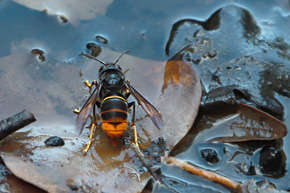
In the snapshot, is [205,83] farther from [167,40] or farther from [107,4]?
[107,4]

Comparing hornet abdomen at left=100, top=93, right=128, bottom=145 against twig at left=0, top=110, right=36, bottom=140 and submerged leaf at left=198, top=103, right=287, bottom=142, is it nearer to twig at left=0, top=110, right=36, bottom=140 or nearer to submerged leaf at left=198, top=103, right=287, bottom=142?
twig at left=0, top=110, right=36, bottom=140

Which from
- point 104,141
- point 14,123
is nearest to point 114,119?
point 104,141

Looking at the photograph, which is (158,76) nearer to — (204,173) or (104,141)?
(104,141)

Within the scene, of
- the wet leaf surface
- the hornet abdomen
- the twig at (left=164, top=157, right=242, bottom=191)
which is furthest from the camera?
the hornet abdomen

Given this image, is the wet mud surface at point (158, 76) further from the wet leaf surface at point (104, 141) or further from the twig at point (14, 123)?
the twig at point (14, 123)

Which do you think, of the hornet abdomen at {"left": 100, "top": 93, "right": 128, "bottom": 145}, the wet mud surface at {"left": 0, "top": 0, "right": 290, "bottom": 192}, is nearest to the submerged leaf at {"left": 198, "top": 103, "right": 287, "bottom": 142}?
the wet mud surface at {"left": 0, "top": 0, "right": 290, "bottom": 192}

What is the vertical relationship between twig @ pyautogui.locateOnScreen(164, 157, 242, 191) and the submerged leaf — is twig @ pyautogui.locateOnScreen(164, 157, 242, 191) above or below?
below

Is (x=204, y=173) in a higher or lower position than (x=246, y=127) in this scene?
lower
